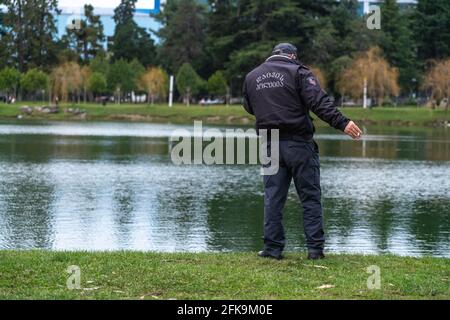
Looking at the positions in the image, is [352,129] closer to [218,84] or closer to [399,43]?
[218,84]

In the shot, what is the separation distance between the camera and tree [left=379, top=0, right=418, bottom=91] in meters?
90.1

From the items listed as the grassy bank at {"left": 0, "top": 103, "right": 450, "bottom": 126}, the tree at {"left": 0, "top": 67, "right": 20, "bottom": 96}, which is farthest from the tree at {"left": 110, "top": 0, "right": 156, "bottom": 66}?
the grassy bank at {"left": 0, "top": 103, "right": 450, "bottom": 126}

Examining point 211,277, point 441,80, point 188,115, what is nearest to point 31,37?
point 188,115

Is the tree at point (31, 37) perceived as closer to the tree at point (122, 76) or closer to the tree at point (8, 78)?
the tree at point (8, 78)

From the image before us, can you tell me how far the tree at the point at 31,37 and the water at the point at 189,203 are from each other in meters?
60.5

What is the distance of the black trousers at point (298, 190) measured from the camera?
840 centimetres

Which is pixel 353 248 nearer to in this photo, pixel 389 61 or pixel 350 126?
pixel 350 126

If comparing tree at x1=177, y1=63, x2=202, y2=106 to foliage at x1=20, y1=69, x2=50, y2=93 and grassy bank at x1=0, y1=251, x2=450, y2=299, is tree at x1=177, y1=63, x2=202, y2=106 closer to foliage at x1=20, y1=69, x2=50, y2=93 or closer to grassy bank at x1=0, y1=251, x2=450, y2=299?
foliage at x1=20, y1=69, x2=50, y2=93

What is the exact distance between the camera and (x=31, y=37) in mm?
97375

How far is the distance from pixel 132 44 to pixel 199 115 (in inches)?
1364

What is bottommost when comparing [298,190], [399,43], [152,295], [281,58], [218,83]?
[152,295]

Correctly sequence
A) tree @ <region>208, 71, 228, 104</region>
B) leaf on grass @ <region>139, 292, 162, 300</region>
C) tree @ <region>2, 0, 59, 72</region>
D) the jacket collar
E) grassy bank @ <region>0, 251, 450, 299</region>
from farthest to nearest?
tree @ <region>2, 0, 59, 72</region> → tree @ <region>208, 71, 228, 104</region> → the jacket collar → grassy bank @ <region>0, 251, 450, 299</region> → leaf on grass @ <region>139, 292, 162, 300</region>

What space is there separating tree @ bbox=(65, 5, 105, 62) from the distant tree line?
0.42 feet
